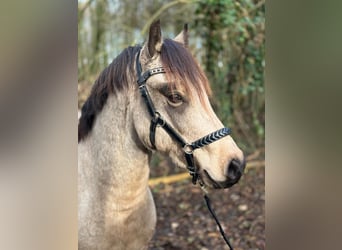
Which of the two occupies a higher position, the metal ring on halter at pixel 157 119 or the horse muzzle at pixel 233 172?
the metal ring on halter at pixel 157 119

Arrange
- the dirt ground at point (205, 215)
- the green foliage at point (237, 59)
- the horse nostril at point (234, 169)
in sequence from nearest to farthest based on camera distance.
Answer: the horse nostril at point (234, 169), the dirt ground at point (205, 215), the green foliage at point (237, 59)

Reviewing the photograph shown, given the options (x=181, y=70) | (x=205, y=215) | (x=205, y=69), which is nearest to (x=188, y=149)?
(x=181, y=70)

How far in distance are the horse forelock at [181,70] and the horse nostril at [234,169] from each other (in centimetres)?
23

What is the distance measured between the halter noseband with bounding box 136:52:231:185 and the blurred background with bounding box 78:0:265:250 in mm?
947

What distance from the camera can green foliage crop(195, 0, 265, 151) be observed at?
2244mm

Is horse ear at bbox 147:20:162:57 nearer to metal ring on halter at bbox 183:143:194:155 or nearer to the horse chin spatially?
metal ring on halter at bbox 183:143:194:155

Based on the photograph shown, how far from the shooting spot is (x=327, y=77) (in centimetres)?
92

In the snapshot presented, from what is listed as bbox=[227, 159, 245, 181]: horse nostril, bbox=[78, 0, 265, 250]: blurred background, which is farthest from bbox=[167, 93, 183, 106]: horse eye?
bbox=[78, 0, 265, 250]: blurred background

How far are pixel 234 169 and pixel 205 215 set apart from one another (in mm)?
1178

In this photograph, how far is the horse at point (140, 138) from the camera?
1152 mm

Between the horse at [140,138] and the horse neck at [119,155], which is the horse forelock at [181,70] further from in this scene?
the horse neck at [119,155]

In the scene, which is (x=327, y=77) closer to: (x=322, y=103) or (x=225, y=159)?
(x=322, y=103)

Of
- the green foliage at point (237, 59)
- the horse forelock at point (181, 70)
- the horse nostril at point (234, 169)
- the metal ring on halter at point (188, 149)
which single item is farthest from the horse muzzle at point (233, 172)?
the green foliage at point (237, 59)

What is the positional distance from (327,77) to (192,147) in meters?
0.45
